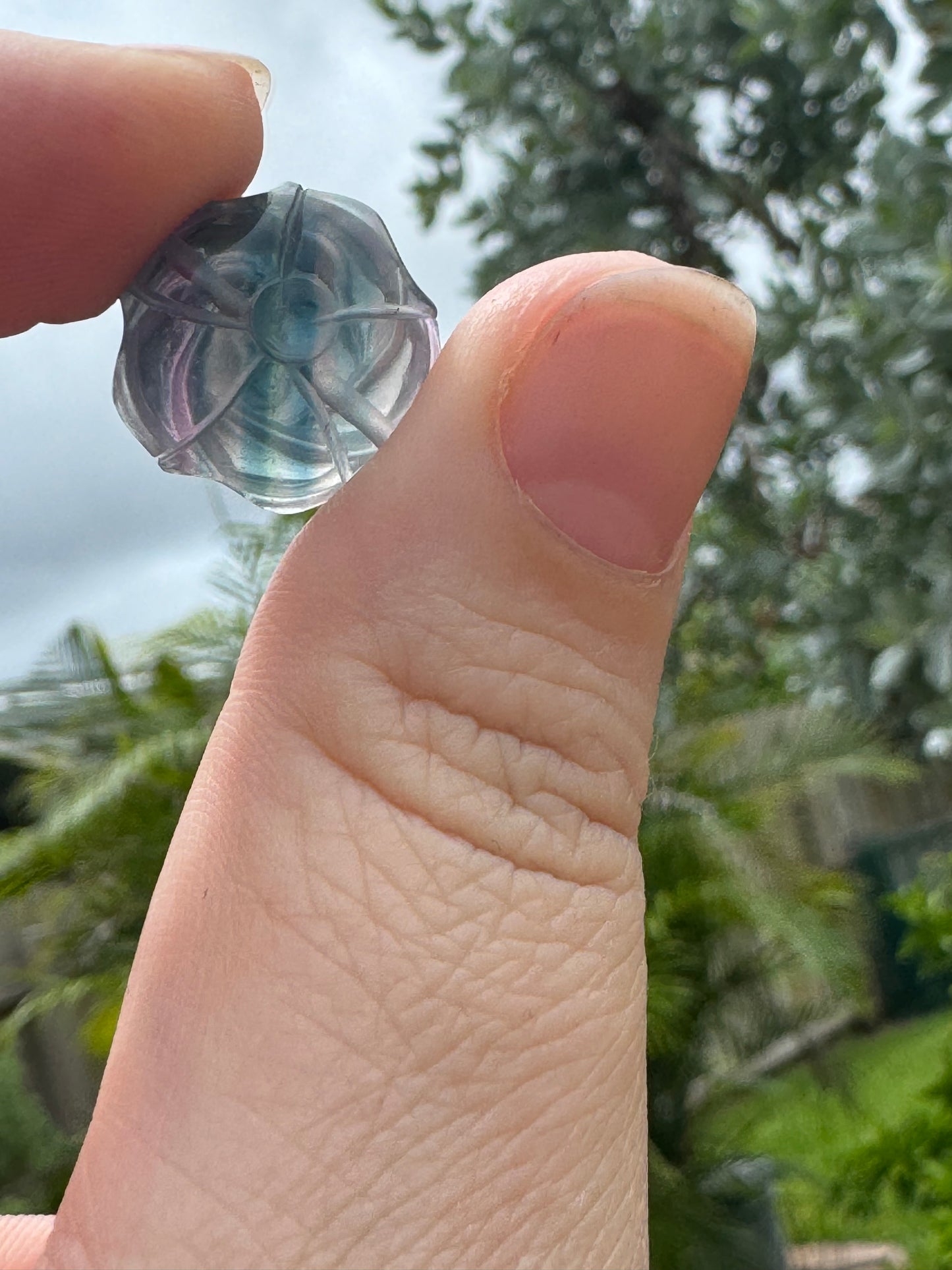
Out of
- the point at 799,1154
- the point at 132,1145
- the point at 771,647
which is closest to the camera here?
the point at 132,1145

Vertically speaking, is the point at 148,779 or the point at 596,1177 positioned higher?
the point at 596,1177

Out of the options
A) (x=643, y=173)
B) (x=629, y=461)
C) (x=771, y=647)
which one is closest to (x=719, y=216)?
(x=643, y=173)

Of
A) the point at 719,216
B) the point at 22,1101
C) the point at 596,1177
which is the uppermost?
the point at 596,1177

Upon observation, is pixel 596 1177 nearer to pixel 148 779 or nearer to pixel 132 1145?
pixel 132 1145

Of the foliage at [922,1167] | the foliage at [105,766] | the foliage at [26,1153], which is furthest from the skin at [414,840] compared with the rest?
the foliage at [26,1153]

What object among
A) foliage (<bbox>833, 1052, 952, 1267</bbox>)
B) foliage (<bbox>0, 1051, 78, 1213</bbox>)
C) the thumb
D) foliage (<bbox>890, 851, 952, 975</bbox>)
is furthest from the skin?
foliage (<bbox>0, 1051, 78, 1213</bbox>)

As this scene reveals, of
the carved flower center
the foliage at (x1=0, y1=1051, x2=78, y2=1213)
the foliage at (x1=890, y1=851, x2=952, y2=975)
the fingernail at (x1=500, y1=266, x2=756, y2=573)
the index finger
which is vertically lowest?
the foliage at (x1=0, y1=1051, x2=78, y2=1213)

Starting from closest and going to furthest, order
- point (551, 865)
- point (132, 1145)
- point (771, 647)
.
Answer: point (132, 1145) → point (551, 865) → point (771, 647)

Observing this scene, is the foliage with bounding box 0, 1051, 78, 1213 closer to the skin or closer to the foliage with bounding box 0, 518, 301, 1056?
the foliage with bounding box 0, 518, 301, 1056
